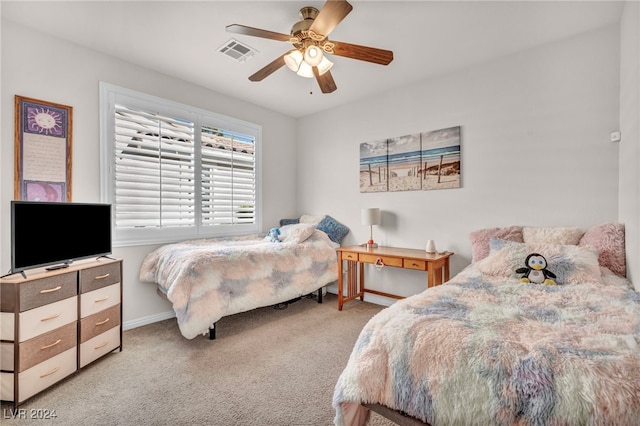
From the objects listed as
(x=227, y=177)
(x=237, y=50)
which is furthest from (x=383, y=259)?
(x=237, y=50)

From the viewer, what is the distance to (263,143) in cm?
423

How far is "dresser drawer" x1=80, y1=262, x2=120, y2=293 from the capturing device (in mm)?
2104

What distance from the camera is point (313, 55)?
209cm

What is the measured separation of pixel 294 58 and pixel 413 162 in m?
1.85

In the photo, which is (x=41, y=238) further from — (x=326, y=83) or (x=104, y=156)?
(x=326, y=83)

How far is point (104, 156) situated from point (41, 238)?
1.08m

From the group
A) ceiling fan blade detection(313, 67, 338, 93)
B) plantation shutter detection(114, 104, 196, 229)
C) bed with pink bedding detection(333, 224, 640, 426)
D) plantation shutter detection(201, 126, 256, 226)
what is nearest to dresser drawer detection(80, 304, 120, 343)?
plantation shutter detection(114, 104, 196, 229)

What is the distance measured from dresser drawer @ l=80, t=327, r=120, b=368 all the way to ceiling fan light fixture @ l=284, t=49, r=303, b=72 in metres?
2.51

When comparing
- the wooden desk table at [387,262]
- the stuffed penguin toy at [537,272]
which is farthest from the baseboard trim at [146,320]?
the stuffed penguin toy at [537,272]

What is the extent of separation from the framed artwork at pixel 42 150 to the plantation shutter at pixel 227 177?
1.27 meters

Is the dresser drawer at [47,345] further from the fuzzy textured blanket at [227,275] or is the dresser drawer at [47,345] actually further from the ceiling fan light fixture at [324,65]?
the ceiling fan light fixture at [324,65]

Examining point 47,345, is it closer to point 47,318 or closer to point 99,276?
point 47,318

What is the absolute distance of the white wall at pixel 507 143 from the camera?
243cm

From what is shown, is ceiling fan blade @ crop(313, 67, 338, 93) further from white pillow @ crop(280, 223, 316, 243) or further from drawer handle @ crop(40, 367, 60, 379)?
drawer handle @ crop(40, 367, 60, 379)
